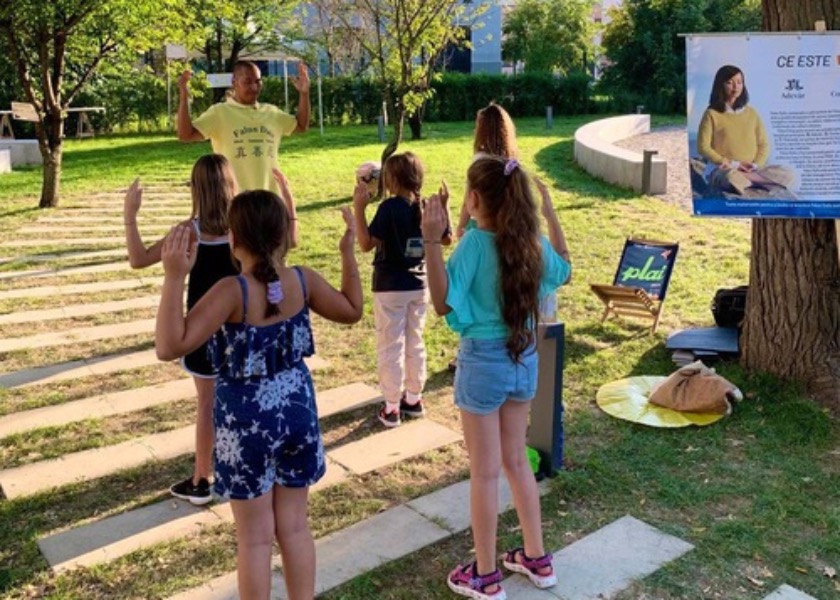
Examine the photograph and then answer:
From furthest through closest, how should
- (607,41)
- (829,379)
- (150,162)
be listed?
1. (607,41)
2. (150,162)
3. (829,379)

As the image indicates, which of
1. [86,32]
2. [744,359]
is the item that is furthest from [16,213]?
[744,359]

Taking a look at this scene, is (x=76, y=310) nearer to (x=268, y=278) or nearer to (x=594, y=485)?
(x=594, y=485)

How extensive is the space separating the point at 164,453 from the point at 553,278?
2383 mm

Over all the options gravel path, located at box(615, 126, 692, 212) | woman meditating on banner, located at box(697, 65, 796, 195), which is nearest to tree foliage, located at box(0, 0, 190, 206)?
gravel path, located at box(615, 126, 692, 212)

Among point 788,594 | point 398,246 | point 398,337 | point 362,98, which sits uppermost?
point 362,98

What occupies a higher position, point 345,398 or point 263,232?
point 263,232

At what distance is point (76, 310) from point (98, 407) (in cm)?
219

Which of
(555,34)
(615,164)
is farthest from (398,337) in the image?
(555,34)

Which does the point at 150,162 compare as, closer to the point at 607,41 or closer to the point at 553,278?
the point at 553,278

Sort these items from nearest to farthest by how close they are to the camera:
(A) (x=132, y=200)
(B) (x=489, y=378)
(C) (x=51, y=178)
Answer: (B) (x=489, y=378) → (A) (x=132, y=200) → (C) (x=51, y=178)

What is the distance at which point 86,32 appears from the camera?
1094 cm

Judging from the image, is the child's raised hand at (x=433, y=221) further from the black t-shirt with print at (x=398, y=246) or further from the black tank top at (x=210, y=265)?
the black t-shirt with print at (x=398, y=246)

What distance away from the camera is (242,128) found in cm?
484

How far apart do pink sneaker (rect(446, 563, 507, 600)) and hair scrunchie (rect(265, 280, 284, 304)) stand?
1.32 meters
